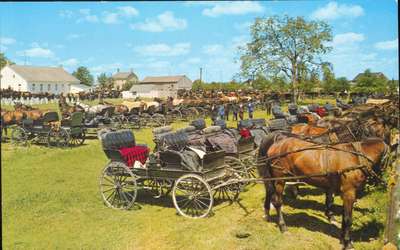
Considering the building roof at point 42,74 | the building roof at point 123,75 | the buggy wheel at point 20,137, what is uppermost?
the building roof at point 123,75

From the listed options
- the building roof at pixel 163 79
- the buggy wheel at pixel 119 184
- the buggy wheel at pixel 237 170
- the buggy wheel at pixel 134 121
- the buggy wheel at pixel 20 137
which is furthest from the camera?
the building roof at pixel 163 79

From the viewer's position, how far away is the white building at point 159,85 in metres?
76.7

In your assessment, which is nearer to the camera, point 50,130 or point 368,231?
point 368,231

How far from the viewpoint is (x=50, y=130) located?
16109 millimetres

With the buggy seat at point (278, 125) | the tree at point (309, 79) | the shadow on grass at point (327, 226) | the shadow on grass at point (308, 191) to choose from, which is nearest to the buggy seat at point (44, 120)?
the buggy seat at point (278, 125)

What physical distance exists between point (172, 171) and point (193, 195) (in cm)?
62

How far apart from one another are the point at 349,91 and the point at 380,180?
183 feet

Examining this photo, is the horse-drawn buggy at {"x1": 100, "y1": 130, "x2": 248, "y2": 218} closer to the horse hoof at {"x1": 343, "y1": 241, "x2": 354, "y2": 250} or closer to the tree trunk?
the horse hoof at {"x1": 343, "y1": 241, "x2": 354, "y2": 250}

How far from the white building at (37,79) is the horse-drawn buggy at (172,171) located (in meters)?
47.0

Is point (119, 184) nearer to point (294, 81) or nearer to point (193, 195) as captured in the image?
point (193, 195)

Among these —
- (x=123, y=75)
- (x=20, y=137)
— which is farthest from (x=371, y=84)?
(x=123, y=75)

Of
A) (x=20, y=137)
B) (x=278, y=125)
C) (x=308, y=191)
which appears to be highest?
(x=278, y=125)

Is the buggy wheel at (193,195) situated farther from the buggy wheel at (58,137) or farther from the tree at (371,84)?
the tree at (371,84)

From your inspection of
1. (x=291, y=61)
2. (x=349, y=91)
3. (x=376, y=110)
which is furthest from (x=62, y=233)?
(x=349, y=91)
